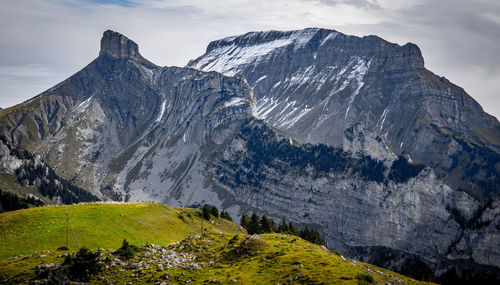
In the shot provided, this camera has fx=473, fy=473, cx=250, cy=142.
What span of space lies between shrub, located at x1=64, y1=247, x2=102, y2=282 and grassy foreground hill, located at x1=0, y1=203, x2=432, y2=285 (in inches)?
38.0

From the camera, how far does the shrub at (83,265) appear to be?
5759 centimetres

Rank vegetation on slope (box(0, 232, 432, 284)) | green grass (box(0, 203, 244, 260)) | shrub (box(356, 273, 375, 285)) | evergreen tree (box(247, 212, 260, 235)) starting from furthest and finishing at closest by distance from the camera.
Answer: evergreen tree (box(247, 212, 260, 235))
green grass (box(0, 203, 244, 260))
vegetation on slope (box(0, 232, 432, 284))
shrub (box(356, 273, 375, 285))

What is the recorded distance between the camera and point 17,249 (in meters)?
71.7

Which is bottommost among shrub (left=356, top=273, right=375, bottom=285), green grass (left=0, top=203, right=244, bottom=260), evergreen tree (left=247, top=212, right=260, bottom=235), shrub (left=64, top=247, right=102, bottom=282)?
evergreen tree (left=247, top=212, right=260, bottom=235)

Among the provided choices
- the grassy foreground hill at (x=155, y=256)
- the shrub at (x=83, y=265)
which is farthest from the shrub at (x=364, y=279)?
the shrub at (x=83, y=265)

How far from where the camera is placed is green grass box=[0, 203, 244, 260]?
75.5m

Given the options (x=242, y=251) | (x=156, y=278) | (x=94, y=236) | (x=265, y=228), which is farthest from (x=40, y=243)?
(x=265, y=228)

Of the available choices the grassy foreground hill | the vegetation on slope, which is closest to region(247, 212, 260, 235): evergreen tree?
the grassy foreground hill

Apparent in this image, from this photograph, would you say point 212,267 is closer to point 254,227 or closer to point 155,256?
point 155,256

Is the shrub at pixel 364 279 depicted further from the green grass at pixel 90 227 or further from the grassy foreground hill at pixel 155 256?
A: the green grass at pixel 90 227

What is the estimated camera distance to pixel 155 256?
2638 inches

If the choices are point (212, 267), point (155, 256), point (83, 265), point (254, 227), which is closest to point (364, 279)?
point (212, 267)

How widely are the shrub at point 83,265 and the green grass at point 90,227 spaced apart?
17.2 metres

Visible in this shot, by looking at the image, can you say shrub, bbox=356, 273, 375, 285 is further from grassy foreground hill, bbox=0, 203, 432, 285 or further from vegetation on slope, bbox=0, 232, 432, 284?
grassy foreground hill, bbox=0, 203, 432, 285
